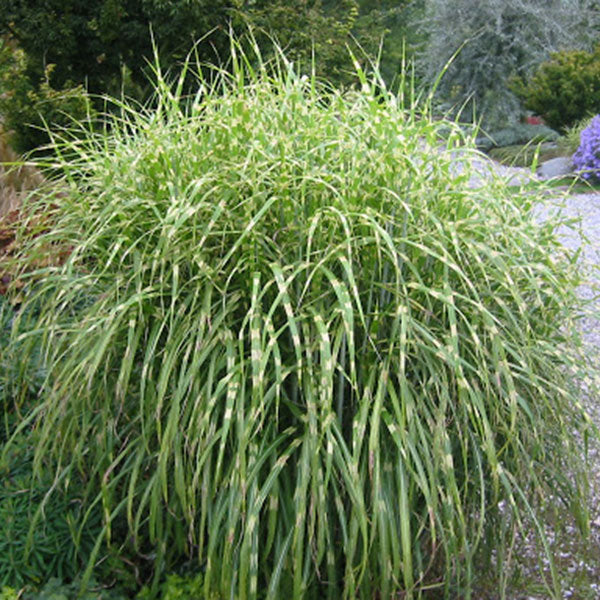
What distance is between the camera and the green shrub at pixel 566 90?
41.8 feet

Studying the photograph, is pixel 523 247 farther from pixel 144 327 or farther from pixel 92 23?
pixel 92 23

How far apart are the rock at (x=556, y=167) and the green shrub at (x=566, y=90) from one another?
1.12m

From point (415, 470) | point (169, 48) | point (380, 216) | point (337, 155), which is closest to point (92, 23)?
point (169, 48)

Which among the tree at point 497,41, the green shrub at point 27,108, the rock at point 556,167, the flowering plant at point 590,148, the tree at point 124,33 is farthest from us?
the tree at point 497,41

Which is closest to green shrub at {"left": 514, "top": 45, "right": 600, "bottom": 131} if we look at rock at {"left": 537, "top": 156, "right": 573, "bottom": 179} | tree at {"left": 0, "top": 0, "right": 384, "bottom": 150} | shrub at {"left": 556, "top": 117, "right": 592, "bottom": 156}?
shrub at {"left": 556, "top": 117, "right": 592, "bottom": 156}

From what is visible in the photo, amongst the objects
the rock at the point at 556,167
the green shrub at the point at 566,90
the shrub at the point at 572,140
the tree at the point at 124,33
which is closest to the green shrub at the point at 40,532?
the tree at the point at 124,33

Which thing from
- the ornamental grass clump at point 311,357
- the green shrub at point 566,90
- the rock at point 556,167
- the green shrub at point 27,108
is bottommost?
the rock at point 556,167

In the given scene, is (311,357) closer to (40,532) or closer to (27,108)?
(40,532)

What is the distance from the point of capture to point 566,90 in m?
12.8

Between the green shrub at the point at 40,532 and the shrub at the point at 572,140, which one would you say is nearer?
the green shrub at the point at 40,532

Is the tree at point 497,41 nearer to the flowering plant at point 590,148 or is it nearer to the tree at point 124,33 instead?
the flowering plant at point 590,148

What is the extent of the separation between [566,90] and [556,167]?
2025 millimetres

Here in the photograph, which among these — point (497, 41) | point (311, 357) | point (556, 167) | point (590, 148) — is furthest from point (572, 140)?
point (311, 357)

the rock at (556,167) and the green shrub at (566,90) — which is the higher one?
the green shrub at (566,90)
